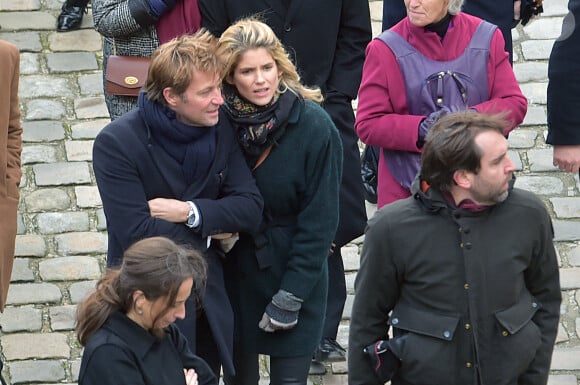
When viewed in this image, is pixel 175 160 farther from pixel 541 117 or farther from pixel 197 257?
pixel 541 117

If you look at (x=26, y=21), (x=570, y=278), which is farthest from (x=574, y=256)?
(x=26, y=21)

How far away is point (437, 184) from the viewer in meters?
4.53

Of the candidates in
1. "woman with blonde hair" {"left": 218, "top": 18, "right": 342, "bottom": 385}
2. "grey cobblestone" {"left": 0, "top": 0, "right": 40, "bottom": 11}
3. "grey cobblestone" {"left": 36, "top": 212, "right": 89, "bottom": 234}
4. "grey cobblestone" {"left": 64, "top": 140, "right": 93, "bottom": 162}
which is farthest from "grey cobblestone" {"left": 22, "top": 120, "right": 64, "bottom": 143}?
"woman with blonde hair" {"left": 218, "top": 18, "right": 342, "bottom": 385}

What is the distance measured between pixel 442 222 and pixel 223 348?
3.62 ft

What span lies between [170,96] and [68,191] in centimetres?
319

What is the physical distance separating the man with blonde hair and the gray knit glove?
243 millimetres

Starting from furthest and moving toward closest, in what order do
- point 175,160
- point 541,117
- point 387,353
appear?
point 541,117, point 175,160, point 387,353

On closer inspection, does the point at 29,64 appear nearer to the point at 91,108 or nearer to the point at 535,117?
the point at 91,108

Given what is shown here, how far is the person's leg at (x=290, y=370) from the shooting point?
5367 mm

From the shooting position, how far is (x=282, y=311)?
522 cm

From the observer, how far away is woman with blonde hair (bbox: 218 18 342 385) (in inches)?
201

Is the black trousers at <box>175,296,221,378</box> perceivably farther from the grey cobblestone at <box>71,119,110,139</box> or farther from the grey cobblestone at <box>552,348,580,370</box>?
the grey cobblestone at <box>71,119,110,139</box>

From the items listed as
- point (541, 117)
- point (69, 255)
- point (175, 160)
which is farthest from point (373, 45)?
point (541, 117)

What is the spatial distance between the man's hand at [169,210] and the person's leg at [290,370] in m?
0.83
